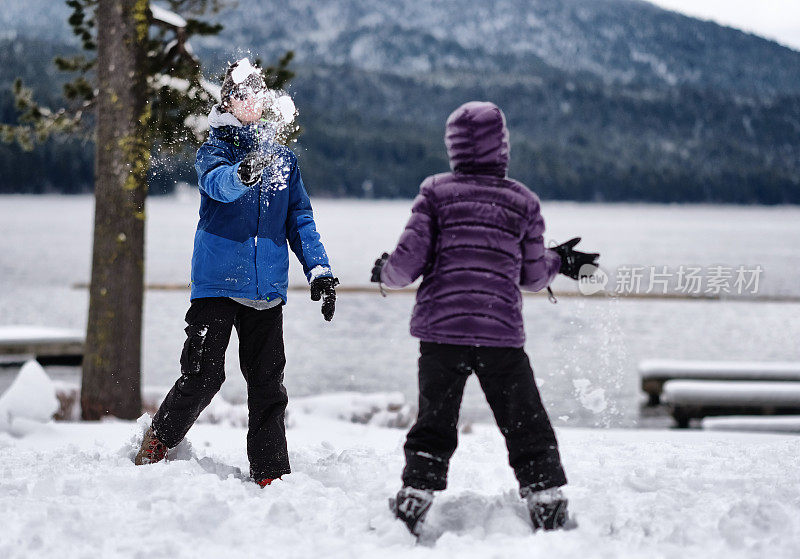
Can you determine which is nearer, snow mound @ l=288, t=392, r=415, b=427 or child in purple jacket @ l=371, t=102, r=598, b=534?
child in purple jacket @ l=371, t=102, r=598, b=534

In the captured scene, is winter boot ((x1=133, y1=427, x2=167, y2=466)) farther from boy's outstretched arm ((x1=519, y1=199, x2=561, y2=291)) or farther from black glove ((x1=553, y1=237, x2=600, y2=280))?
black glove ((x1=553, y1=237, x2=600, y2=280))

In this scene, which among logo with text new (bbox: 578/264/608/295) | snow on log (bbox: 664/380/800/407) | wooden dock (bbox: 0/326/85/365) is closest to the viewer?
logo with text new (bbox: 578/264/608/295)

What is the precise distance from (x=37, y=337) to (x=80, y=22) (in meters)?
7.03

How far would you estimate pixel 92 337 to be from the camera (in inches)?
282

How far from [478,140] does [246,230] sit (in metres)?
1.14

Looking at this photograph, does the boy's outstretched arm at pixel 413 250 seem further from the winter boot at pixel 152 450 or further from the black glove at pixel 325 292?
the winter boot at pixel 152 450

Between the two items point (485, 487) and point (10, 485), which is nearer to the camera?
point (10, 485)

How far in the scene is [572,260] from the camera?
3.55m

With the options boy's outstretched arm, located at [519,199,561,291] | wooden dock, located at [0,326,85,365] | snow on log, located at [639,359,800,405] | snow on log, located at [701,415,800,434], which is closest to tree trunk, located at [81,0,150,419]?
boy's outstretched arm, located at [519,199,561,291]

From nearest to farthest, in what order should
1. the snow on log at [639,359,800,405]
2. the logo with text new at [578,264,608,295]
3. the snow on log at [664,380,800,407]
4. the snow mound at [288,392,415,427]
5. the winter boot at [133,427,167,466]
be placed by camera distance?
the logo with text new at [578,264,608,295]
the winter boot at [133,427,167,466]
the snow mound at [288,392,415,427]
the snow on log at [664,380,800,407]
the snow on log at [639,359,800,405]

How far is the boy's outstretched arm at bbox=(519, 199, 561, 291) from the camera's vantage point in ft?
11.2

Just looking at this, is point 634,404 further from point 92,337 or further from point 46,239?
point 46,239

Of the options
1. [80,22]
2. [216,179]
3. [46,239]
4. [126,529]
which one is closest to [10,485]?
[126,529]

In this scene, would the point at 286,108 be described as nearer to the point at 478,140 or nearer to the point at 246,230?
the point at 246,230
